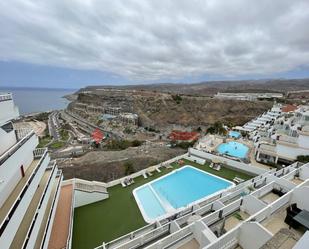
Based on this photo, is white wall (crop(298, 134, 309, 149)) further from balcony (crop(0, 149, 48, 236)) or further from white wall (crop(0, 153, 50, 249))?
white wall (crop(0, 153, 50, 249))

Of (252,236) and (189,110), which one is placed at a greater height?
(252,236)

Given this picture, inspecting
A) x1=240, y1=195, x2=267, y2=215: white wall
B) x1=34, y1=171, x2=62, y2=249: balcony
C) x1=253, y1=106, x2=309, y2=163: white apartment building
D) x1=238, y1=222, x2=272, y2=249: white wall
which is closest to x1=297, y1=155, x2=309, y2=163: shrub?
x1=253, y1=106, x2=309, y2=163: white apartment building

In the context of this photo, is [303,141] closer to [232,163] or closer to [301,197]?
[232,163]

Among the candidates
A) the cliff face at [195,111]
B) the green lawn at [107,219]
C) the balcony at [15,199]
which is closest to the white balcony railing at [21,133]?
the balcony at [15,199]

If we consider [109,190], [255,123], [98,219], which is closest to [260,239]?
[98,219]

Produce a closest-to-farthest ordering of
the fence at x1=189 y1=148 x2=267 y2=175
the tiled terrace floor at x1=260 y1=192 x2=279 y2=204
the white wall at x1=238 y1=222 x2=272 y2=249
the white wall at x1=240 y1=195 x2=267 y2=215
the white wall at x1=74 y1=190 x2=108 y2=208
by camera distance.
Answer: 1. the white wall at x1=238 y1=222 x2=272 y2=249
2. the white wall at x1=240 y1=195 x2=267 y2=215
3. the tiled terrace floor at x1=260 y1=192 x2=279 y2=204
4. the white wall at x1=74 y1=190 x2=108 y2=208
5. the fence at x1=189 y1=148 x2=267 y2=175

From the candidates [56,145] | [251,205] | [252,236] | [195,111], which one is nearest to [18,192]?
[252,236]
